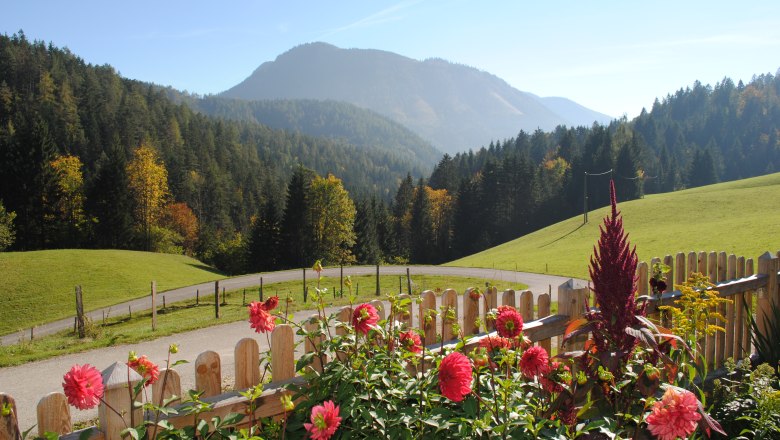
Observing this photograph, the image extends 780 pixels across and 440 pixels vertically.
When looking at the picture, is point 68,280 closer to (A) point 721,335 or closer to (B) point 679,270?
(B) point 679,270

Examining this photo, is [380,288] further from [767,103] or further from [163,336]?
[767,103]

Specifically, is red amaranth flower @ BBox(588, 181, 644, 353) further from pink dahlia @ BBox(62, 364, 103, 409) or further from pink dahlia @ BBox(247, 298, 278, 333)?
pink dahlia @ BBox(62, 364, 103, 409)

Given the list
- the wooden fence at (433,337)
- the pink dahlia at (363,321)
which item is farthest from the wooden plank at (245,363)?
the pink dahlia at (363,321)

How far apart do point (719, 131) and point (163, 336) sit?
170265 mm

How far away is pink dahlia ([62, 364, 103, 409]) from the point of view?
211cm

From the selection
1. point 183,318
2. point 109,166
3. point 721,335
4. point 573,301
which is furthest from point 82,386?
point 109,166

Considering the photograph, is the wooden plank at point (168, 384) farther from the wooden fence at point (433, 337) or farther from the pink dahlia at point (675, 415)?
the pink dahlia at point (675, 415)

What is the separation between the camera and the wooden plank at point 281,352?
3168mm

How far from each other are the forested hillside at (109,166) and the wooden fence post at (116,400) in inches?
2247

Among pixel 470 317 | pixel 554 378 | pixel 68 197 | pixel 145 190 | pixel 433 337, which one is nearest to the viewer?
pixel 554 378

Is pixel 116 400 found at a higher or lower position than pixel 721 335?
higher

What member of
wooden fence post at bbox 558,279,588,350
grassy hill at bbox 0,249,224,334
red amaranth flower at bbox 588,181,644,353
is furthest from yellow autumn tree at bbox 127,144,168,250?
red amaranth flower at bbox 588,181,644,353

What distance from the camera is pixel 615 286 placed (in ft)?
8.33

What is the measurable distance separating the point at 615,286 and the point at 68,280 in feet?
130
